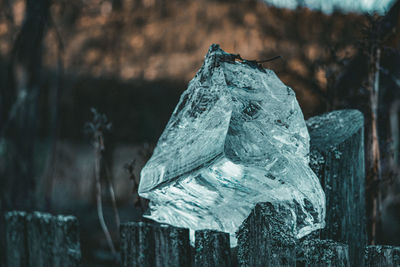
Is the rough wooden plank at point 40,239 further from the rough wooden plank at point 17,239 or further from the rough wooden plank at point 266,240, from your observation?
the rough wooden plank at point 266,240

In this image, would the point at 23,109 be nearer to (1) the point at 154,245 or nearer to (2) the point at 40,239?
(2) the point at 40,239

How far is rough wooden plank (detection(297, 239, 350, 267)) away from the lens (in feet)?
3.20

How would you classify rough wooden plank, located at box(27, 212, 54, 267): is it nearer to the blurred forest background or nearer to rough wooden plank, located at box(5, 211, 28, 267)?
rough wooden plank, located at box(5, 211, 28, 267)

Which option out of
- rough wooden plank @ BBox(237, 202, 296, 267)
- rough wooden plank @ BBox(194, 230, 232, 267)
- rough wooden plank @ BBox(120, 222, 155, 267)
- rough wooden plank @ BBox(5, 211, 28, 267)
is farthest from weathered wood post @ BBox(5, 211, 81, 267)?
rough wooden plank @ BBox(237, 202, 296, 267)

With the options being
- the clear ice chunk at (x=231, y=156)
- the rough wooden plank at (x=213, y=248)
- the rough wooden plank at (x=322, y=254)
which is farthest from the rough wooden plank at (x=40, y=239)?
the rough wooden plank at (x=322, y=254)

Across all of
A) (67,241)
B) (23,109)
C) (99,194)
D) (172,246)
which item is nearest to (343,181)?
(172,246)

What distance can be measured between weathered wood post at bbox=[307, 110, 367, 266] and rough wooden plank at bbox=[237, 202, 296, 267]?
1.08 feet

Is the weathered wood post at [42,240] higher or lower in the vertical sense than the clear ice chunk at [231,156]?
lower

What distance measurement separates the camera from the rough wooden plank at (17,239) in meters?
1.76

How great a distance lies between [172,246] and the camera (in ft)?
4.11

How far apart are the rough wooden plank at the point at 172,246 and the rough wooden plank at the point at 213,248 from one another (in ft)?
0.32

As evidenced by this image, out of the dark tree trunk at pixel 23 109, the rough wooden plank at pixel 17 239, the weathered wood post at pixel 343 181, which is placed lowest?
the rough wooden plank at pixel 17 239

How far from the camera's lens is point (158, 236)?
130 centimetres

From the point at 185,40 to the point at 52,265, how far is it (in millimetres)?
5339
